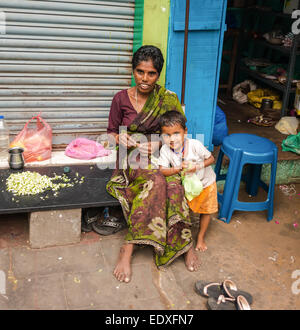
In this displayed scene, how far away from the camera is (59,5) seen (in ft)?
12.6

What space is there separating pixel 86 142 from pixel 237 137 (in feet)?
5.31

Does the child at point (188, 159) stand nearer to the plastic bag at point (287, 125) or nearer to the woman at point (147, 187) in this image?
the woman at point (147, 187)

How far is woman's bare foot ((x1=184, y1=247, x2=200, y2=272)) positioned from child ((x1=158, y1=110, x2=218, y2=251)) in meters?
0.21

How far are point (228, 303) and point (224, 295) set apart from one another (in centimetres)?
7

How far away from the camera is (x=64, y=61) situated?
13.4 ft

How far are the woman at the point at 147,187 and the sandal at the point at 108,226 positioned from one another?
0.36 meters

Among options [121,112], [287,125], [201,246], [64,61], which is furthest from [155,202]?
[287,125]

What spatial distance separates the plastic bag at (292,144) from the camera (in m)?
4.79

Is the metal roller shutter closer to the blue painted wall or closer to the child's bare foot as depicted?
the blue painted wall

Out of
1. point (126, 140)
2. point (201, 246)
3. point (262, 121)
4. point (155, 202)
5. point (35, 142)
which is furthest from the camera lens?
point (262, 121)

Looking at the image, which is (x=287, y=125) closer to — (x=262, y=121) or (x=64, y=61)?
(x=262, y=121)
